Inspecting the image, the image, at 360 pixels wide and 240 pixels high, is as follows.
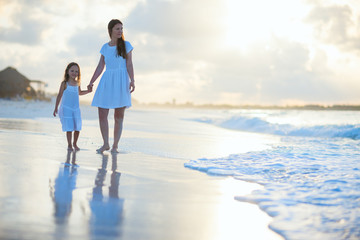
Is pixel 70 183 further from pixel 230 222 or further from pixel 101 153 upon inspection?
pixel 101 153

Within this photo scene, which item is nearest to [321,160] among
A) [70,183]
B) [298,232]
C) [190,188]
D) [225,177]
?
[225,177]

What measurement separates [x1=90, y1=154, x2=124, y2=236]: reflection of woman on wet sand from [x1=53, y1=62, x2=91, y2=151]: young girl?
8.40 ft

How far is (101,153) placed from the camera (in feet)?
15.4

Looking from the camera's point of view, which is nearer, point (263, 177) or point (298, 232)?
point (298, 232)

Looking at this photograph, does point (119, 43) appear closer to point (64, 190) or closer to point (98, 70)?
point (98, 70)

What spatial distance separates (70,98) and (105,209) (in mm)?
3718

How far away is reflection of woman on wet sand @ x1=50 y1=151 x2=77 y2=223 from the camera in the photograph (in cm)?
200

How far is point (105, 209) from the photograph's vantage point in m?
2.15

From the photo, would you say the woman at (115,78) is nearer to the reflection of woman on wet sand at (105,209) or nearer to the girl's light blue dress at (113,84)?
the girl's light blue dress at (113,84)

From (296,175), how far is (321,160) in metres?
1.15

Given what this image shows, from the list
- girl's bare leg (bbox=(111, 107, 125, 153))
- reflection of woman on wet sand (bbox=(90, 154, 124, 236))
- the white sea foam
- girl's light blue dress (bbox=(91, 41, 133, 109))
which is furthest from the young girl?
the white sea foam

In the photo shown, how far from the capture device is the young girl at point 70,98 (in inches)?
211

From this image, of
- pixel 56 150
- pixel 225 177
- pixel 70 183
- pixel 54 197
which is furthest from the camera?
pixel 56 150

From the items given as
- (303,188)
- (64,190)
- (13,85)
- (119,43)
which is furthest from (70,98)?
(13,85)
